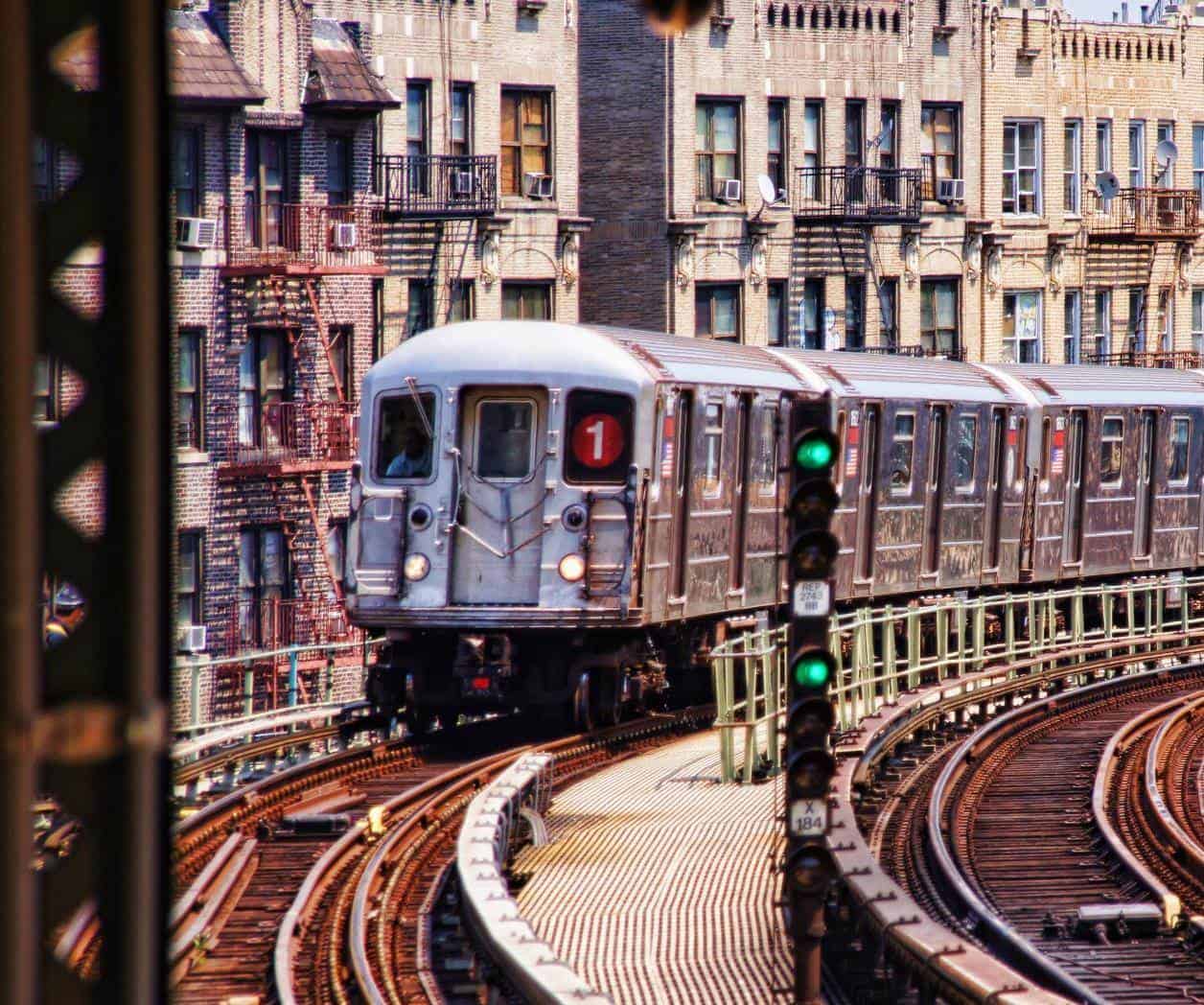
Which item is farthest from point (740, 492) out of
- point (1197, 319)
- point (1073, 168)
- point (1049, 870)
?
point (1197, 319)

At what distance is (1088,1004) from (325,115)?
27836 mm

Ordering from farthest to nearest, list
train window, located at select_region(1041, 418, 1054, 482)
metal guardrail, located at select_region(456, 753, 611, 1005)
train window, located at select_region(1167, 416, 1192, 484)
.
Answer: train window, located at select_region(1167, 416, 1192, 484) < train window, located at select_region(1041, 418, 1054, 482) < metal guardrail, located at select_region(456, 753, 611, 1005)

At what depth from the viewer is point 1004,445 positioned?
29.6 meters

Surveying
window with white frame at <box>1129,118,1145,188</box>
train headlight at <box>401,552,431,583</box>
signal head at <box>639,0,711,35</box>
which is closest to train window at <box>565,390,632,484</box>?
train headlight at <box>401,552,431,583</box>

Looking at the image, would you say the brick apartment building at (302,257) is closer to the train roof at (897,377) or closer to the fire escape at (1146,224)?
the train roof at (897,377)

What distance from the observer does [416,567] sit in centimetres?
2088

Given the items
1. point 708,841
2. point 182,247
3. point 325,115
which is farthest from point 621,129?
point 708,841

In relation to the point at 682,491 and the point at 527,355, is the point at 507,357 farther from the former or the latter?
the point at 682,491

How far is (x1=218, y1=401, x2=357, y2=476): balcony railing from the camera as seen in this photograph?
35.0m

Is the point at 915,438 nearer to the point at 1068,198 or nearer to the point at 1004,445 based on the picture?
the point at 1004,445

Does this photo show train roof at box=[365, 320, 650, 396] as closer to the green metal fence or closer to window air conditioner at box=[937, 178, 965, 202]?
the green metal fence

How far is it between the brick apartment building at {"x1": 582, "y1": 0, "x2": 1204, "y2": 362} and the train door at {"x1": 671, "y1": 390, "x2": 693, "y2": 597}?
66.2ft

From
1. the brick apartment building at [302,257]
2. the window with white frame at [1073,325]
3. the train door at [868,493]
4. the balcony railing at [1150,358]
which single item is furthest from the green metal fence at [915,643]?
the balcony railing at [1150,358]

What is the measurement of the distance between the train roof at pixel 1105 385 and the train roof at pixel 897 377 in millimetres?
888
